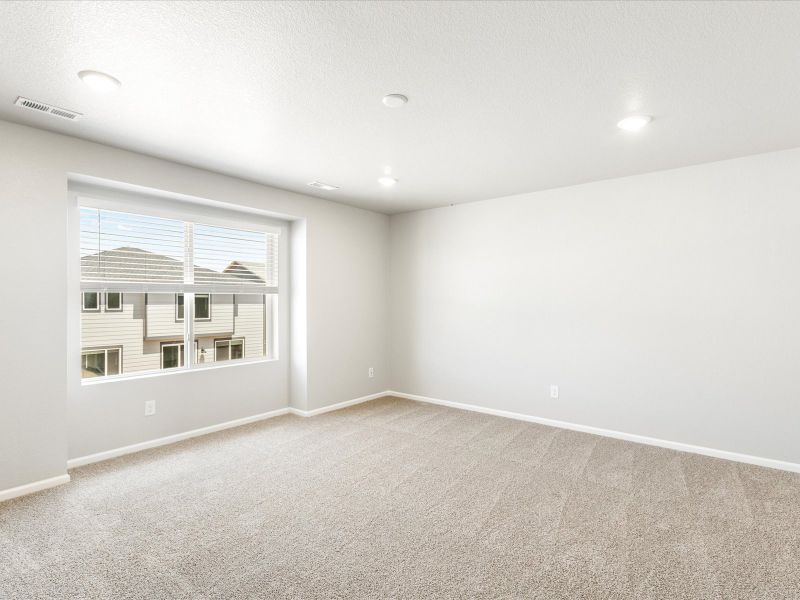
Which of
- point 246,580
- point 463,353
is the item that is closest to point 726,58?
point 246,580

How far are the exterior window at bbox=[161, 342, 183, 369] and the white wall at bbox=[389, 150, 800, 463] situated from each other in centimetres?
273

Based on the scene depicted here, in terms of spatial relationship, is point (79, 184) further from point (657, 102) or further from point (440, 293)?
point (657, 102)

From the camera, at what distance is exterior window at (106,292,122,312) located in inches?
139

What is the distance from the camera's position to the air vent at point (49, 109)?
2.45 m

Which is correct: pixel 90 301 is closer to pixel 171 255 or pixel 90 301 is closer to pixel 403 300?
pixel 171 255

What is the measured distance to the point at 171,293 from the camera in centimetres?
391

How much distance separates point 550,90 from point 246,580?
9.52 feet

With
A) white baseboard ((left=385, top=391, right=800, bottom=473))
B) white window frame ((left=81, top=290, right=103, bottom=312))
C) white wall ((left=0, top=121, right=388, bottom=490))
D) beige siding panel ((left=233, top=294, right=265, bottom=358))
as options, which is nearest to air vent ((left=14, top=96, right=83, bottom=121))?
white wall ((left=0, top=121, right=388, bottom=490))

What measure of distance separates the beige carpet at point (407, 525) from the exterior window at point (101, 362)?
0.75 m

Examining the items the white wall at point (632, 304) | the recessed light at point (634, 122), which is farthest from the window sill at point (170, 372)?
the recessed light at point (634, 122)

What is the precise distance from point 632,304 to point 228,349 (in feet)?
13.0

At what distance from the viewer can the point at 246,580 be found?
6.48ft

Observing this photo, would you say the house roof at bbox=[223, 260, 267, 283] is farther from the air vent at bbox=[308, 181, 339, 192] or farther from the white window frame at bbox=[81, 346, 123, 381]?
the white window frame at bbox=[81, 346, 123, 381]

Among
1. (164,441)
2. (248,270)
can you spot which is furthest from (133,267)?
(164,441)
